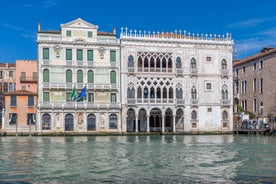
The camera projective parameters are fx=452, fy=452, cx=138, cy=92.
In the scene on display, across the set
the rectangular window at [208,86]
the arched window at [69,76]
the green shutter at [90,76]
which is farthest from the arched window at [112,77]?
the rectangular window at [208,86]

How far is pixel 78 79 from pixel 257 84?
57.1 feet

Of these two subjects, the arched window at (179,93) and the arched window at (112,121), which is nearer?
the arched window at (112,121)

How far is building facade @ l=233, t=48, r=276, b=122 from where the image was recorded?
41.7 meters

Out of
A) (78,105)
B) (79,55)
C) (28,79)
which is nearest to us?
(78,105)

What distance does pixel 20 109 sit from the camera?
39.4 meters

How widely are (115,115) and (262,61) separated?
15071mm

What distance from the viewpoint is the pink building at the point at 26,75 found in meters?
44.6

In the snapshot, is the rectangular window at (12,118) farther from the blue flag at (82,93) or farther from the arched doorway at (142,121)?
the arched doorway at (142,121)

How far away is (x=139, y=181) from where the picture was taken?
13.1 meters

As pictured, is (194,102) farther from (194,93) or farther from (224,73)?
(224,73)

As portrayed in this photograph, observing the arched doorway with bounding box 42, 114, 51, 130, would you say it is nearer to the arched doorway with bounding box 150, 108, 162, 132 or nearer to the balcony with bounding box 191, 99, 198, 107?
the arched doorway with bounding box 150, 108, 162, 132

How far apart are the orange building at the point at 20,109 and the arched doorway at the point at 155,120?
35.0 ft

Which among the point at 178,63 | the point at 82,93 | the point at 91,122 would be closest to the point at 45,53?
the point at 82,93

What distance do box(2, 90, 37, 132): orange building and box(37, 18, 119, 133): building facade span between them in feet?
4.28
